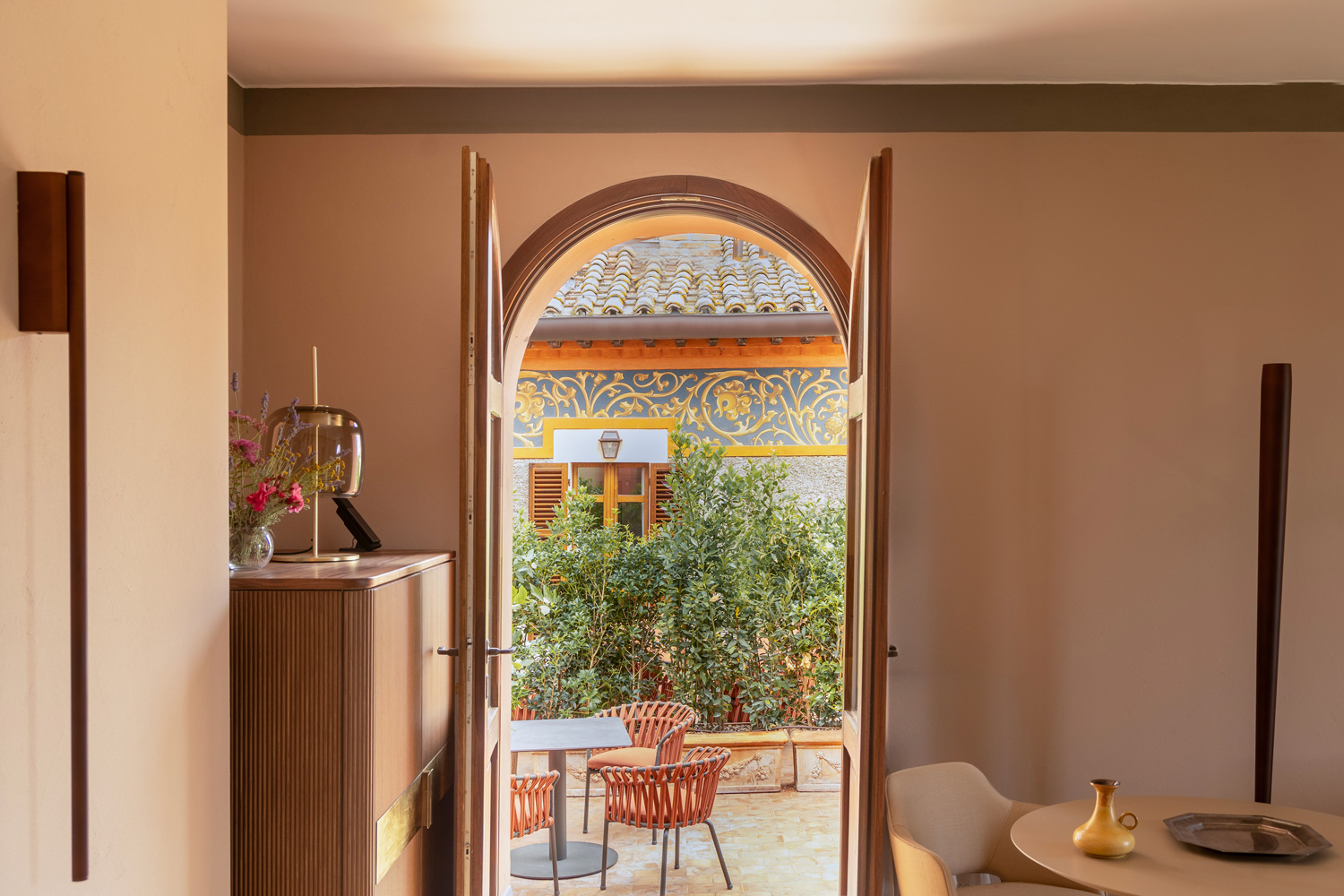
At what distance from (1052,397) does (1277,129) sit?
1.21m

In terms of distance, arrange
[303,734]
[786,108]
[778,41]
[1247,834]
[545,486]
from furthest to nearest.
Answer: [545,486] < [786,108] < [778,41] < [1247,834] < [303,734]

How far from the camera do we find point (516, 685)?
5.67 m

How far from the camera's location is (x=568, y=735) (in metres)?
4.21

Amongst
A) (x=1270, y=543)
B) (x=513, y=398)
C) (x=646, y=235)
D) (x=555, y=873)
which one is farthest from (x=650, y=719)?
(x=1270, y=543)

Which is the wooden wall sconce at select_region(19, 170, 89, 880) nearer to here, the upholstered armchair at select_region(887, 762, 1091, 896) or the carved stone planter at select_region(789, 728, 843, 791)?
the upholstered armchair at select_region(887, 762, 1091, 896)

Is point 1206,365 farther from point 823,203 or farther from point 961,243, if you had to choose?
point 823,203

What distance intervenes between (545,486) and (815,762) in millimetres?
3075

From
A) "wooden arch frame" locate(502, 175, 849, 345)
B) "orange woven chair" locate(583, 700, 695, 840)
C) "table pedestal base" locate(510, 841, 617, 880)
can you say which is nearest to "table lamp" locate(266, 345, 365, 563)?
"wooden arch frame" locate(502, 175, 849, 345)

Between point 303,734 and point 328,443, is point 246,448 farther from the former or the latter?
point 303,734

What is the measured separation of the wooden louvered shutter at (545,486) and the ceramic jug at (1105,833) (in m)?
5.43

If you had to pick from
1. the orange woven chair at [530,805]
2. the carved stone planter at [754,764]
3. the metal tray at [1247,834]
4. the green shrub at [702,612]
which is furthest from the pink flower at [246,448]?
the carved stone planter at [754,764]

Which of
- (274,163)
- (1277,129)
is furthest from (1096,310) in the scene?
(274,163)

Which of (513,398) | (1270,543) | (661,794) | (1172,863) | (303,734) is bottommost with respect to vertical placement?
(661,794)

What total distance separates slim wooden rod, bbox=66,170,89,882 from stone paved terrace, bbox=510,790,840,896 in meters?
3.02
